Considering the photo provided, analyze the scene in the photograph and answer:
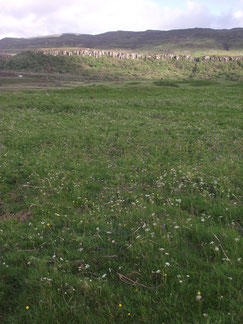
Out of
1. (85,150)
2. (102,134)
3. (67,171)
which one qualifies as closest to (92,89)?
(102,134)

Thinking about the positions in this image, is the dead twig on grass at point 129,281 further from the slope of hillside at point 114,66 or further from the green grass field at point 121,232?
the slope of hillside at point 114,66

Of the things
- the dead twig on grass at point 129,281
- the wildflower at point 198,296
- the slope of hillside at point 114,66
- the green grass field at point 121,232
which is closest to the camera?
the wildflower at point 198,296

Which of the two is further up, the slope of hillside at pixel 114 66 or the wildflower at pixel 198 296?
the slope of hillside at pixel 114 66

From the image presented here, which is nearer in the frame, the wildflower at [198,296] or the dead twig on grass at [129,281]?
the wildflower at [198,296]

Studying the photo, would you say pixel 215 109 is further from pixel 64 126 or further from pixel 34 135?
pixel 34 135

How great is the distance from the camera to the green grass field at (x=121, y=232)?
3.70 meters

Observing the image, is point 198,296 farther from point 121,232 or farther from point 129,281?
point 121,232

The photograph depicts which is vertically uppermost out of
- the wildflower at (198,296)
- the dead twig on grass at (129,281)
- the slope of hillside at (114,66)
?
the slope of hillside at (114,66)

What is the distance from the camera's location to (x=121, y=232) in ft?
18.5

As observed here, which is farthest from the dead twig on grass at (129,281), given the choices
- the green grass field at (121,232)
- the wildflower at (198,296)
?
the wildflower at (198,296)

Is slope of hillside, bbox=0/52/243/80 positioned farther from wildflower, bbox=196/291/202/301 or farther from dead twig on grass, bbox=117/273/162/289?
wildflower, bbox=196/291/202/301

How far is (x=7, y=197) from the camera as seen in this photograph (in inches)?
325

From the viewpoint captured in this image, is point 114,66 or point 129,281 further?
point 114,66

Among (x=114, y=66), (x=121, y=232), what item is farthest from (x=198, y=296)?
(x=114, y=66)
